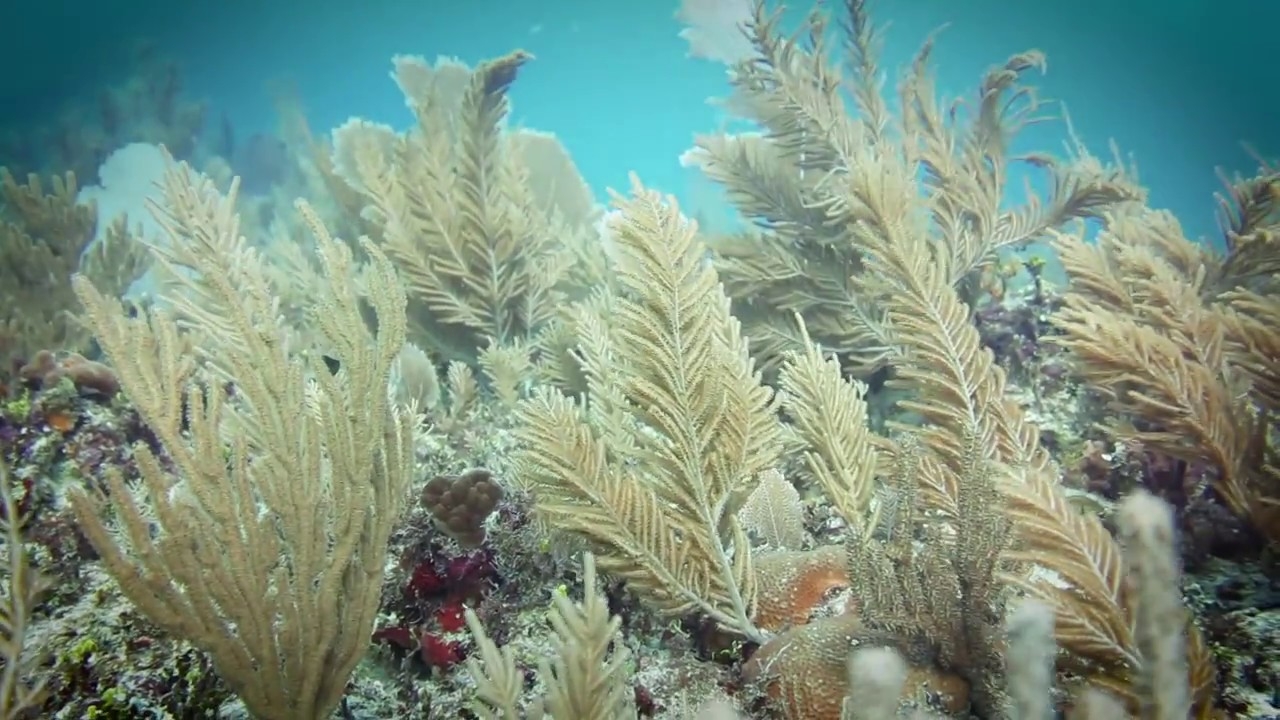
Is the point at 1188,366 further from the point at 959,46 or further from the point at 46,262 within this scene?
the point at 959,46

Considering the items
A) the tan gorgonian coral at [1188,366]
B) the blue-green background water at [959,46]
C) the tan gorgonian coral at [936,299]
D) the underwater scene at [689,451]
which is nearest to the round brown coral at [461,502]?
the underwater scene at [689,451]

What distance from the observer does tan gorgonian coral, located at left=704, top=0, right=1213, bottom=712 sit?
190 cm

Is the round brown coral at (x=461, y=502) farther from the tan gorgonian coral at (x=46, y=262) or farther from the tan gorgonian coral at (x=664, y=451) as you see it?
the tan gorgonian coral at (x=46, y=262)

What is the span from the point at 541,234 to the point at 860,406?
3.75m

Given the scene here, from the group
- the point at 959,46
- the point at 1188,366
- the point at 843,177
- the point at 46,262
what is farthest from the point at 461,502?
the point at 959,46

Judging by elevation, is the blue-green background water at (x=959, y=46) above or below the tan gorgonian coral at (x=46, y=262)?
above

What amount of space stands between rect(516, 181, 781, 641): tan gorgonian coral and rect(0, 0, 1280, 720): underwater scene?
0.05 ft

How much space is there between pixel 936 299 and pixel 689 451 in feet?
4.89

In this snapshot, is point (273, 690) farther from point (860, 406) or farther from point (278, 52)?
point (278, 52)

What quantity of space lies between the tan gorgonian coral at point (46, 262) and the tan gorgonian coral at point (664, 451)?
17.3ft

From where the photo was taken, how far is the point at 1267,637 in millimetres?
2066

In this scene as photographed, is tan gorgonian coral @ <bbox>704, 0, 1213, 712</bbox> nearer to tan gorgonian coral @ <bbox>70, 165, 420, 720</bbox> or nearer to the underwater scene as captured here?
the underwater scene

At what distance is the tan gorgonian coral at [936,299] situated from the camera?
6.23 ft

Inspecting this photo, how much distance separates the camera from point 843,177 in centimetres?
461
